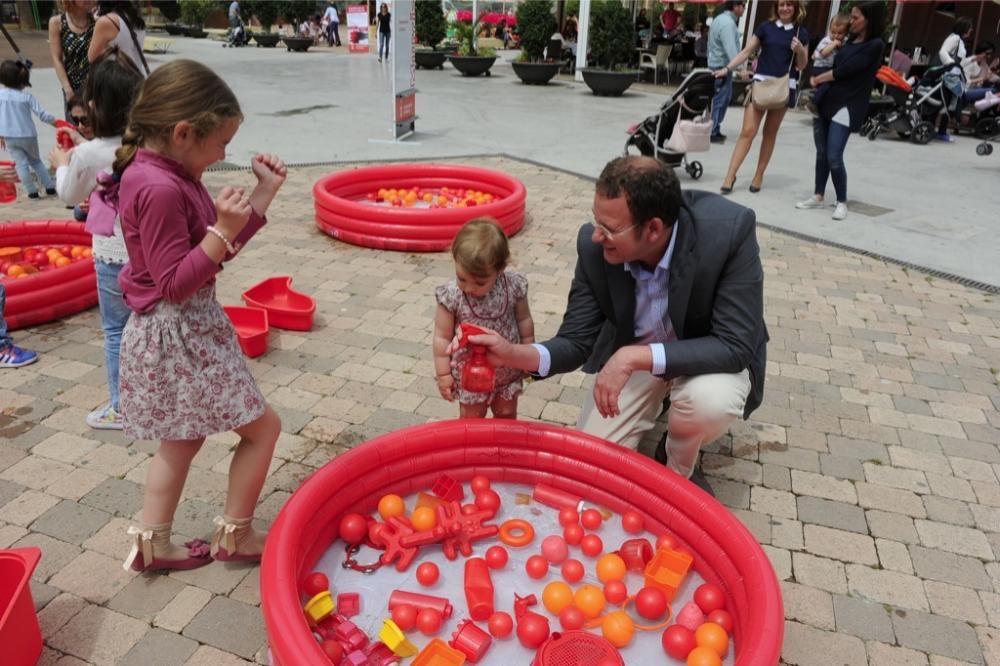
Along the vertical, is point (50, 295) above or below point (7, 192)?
below

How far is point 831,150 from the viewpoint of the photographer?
7258 mm

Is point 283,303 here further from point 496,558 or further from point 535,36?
point 535,36

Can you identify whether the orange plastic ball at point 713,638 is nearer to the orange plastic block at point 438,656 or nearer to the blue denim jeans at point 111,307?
the orange plastic block at point 438,656

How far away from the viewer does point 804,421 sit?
3.85 meters

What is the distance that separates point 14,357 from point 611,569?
355 cm

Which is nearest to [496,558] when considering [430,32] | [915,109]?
[915,109]

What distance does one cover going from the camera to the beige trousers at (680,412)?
9.32 feet

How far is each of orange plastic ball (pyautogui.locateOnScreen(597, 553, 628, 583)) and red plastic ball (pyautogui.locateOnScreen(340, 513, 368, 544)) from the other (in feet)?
3.02

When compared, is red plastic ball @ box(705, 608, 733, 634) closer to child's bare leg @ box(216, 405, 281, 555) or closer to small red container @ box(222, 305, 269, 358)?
child's bare leg @ box(216, 405, 281, 555)

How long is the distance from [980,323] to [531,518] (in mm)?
4067

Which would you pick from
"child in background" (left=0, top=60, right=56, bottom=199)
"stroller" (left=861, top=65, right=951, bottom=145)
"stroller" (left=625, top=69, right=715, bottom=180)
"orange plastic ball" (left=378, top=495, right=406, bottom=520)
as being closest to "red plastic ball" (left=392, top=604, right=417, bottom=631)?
"orange plastic ball" (left=378, top=495, right=406, bottom=520)

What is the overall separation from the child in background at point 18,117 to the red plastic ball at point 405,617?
6.17 meters

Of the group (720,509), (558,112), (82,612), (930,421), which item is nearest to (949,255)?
(930,421)

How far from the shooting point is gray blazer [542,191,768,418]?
8.99ft
